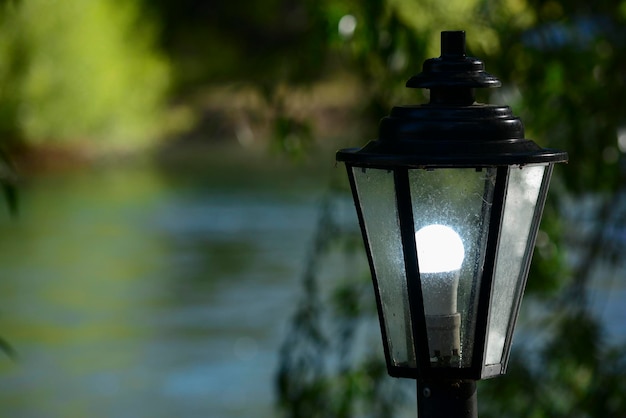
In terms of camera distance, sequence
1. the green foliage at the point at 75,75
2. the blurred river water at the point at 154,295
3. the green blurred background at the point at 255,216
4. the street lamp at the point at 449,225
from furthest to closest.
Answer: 1. the green foliage at the point at 75,75
2. the blurred river water at the point at 154,295
3. the green blurred background at the point at 255,216
4. the street lamp at the point at 449,225

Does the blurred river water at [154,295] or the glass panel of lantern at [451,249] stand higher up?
the glass panel of lantern at [451,249]

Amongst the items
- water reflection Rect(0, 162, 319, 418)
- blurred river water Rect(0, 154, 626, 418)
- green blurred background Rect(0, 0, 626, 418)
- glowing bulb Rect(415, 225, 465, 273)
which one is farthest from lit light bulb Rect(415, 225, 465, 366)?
water reflection Rect(0, 162, 319, 418)

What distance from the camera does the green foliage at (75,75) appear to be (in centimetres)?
2784

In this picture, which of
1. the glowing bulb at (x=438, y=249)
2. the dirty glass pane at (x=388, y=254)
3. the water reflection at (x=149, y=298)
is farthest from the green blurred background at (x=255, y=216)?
the glowing bulb at (x=438, y=249)

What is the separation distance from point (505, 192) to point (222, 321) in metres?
11.0

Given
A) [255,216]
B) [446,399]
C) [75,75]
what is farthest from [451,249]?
[75,75]

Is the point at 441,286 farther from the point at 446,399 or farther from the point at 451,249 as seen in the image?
the point at 446,399

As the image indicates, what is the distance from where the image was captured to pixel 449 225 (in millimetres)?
2186

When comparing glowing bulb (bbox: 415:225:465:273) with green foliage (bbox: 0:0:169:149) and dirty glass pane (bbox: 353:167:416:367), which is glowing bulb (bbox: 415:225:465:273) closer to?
dirty glass pane (bbox: 353:167:416:367)

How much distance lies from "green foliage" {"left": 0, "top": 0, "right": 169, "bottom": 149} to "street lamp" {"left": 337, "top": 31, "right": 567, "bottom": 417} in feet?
81.4

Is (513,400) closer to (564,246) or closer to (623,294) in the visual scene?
(564,246)

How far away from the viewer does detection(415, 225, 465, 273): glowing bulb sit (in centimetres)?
219

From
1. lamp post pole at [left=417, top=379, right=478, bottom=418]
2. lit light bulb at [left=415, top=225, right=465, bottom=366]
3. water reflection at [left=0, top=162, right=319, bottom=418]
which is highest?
lit light bulb at [left=415, top=225, right=465, bottom=366]

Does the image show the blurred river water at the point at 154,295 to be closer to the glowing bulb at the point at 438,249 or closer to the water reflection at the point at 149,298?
the water reflection at the point at 149,298
